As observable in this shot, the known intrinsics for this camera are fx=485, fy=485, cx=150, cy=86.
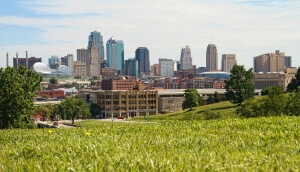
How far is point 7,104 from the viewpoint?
2306 inches

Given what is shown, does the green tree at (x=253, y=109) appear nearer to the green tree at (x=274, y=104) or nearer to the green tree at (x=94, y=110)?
the green tree at (x=274, y=104)

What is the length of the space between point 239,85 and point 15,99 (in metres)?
56.7

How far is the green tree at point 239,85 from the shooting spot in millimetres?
102312

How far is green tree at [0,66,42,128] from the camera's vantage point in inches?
2280

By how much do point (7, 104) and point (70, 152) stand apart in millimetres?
45181

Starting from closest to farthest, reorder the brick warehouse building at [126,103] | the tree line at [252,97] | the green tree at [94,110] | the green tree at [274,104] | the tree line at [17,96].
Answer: the green tree at [274,104], the tree line at [252,97], the tree line at [17,96], the brick warehouse building at [126,103], the green tree at [94,110]

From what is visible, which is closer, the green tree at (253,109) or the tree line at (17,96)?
the green tree at (253,109)

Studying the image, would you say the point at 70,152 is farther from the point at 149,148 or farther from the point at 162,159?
the point at 162,159

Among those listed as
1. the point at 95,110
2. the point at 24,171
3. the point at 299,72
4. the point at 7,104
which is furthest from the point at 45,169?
the point at 95,110

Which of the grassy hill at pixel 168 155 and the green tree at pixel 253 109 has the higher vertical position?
the grassy hill at pixel 168 155

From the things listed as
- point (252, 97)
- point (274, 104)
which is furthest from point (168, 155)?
point (252, 97)

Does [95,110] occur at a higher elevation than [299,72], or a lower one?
lower

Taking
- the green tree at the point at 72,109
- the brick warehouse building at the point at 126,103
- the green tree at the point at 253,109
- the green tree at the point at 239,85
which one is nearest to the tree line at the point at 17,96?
the green tree at the point at 253,109

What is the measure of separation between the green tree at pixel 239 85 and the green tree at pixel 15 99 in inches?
2071
